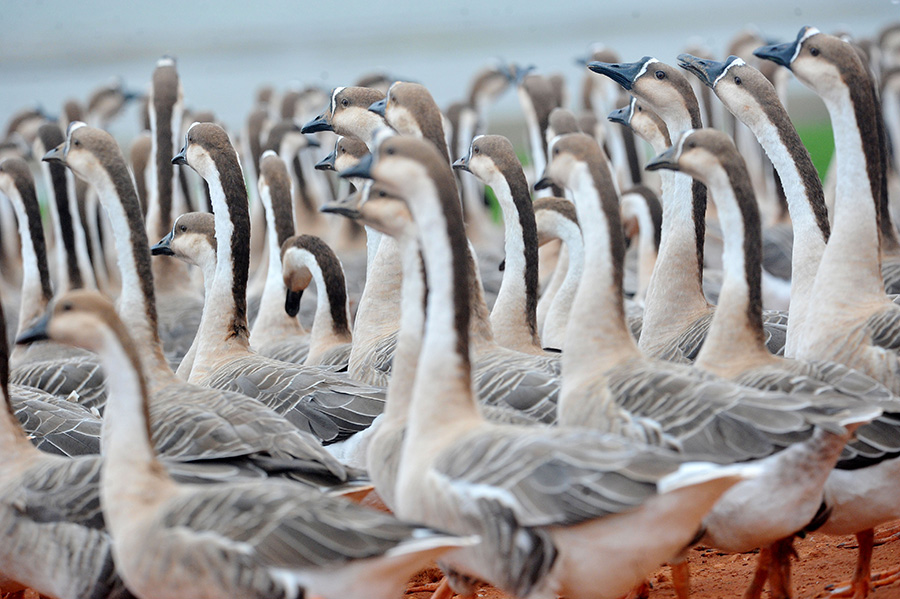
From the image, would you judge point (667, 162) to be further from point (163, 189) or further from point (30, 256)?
point (163, 189)

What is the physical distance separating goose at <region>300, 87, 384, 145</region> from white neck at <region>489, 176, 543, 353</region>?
1164mm

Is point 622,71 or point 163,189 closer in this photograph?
point 622,71

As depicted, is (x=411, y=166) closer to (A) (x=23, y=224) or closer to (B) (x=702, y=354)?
(B) (x=702, y=354)

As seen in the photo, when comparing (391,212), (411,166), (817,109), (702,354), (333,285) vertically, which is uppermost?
(411,166)

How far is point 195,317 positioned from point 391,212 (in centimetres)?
558

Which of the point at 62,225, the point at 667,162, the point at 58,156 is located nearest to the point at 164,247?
the point at 58,156

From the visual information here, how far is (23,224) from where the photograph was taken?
912cm

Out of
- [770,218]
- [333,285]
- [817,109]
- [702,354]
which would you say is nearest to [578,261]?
[333,285]

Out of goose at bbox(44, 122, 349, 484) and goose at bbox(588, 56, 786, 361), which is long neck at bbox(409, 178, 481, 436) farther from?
goose at bbox(588, 56, 786, 361)

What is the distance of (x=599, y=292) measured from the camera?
4996 millimetres

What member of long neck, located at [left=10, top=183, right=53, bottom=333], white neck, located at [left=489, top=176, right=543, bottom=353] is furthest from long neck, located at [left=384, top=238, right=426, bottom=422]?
long neck, located at [left=10, top=183, right=53, bottom=333]

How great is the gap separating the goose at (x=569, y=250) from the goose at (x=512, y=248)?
23.8 inches

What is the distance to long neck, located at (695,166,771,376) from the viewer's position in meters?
5.14

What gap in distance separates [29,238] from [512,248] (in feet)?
14.3
